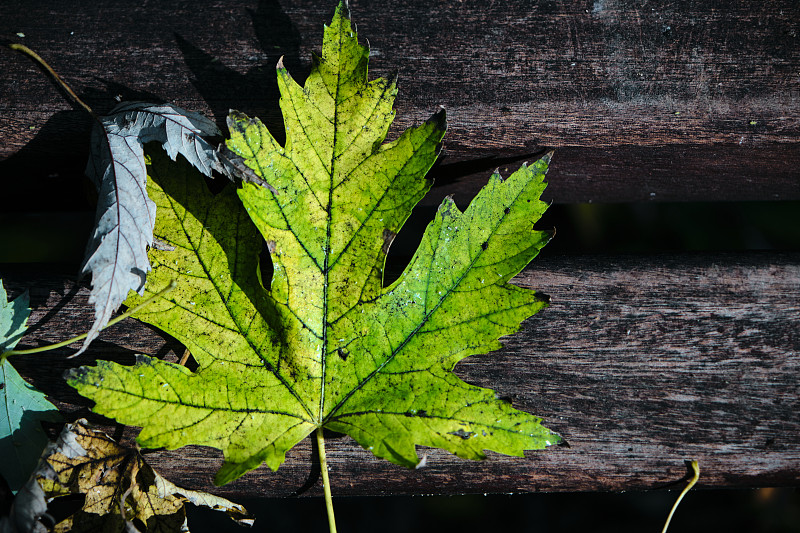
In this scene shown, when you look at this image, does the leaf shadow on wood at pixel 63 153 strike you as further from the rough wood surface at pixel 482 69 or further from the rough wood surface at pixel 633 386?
the rough wood surface at pixel 633 386

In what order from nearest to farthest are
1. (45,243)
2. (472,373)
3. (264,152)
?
1. (264,152)
2. (472,373)
3. (45,243)

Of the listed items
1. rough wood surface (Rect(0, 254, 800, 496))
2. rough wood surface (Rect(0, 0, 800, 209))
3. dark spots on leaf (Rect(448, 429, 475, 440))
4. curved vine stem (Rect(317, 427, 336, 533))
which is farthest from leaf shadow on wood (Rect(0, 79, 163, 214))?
dark spots on leaf (Rect(448, 429, 475, 440))

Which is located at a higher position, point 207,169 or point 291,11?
point 291,11

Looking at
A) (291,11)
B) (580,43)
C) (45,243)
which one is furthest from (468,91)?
(45,243)

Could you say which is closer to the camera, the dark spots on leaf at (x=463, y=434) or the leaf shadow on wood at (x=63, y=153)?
the dark spots on leaf at (x=463, y=434)

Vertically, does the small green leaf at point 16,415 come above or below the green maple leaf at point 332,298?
below

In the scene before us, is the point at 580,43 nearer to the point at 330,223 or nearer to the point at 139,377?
the point at 330,223

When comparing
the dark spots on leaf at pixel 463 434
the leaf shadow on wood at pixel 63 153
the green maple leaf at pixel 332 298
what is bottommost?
the dark spots on leaf at pixel 463 434

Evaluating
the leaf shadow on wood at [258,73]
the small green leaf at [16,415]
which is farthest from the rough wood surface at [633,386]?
the leaf shadow on wood at [258,73]
